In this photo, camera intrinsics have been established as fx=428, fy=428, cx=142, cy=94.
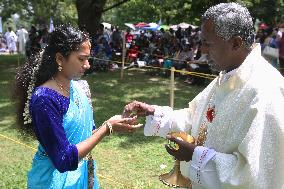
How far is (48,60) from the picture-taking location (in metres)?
2.66

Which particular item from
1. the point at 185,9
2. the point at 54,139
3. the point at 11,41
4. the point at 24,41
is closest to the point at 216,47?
the point at 54,139

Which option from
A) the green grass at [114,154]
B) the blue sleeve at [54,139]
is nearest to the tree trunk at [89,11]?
the green grass at [114,154]

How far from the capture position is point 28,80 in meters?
2.75

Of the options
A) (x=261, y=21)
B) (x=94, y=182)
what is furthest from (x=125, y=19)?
(x=94, y=182)

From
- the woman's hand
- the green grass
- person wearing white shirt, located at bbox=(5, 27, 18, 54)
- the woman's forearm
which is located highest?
the woman's hand

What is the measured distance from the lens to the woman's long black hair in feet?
8.63

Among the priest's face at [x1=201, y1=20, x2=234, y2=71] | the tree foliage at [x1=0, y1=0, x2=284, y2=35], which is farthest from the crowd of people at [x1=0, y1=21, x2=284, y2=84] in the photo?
the priest's face at [x1=201, y1=20, x2=234, y2=71]

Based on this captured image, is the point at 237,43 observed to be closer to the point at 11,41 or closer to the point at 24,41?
the point at 24,41

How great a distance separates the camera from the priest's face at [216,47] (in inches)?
82.8

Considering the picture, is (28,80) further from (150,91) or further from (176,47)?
(176,47)

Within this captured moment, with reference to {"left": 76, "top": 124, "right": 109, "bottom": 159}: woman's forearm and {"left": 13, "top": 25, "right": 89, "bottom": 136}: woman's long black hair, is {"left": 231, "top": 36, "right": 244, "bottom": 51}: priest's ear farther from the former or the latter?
{"left": 13, "top": 25, "right": 89, "bottom": 136}: woman's long black hair

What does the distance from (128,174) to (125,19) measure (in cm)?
4240

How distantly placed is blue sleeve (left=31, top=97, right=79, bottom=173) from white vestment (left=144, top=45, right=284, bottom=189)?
0.67 meters

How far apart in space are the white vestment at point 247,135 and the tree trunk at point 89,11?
13985 mm
